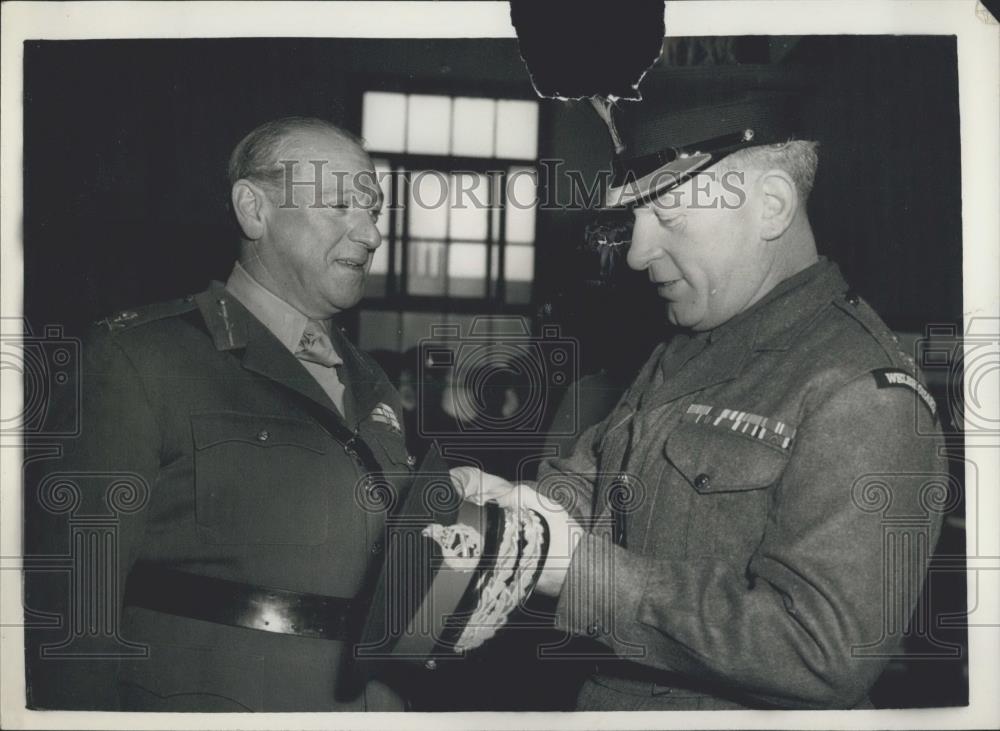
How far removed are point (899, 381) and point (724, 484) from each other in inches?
12.3

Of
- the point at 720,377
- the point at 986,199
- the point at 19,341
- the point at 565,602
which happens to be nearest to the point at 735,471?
the point at 720,377

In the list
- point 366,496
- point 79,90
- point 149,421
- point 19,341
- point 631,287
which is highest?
point 79,90

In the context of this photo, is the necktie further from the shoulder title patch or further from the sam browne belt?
the shoulder title patch

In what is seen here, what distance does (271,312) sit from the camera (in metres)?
1.59

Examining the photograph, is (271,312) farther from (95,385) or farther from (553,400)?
(553,400)

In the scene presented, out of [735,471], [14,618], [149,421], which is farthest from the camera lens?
[14,618]

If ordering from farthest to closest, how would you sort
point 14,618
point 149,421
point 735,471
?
point 14,618 → point 149,421 → point 735,471

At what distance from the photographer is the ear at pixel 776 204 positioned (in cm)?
151

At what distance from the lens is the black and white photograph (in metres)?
1.52

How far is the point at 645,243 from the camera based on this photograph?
1571mm

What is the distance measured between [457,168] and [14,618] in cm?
113

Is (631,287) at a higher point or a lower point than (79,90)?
lower
